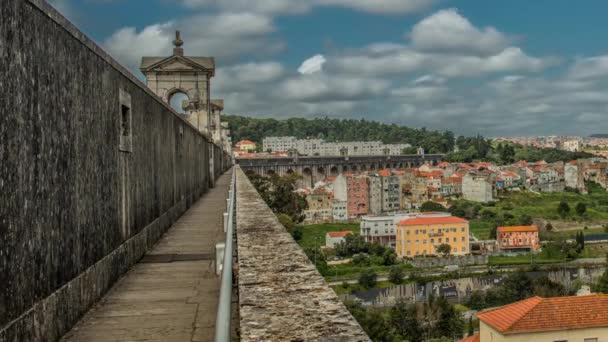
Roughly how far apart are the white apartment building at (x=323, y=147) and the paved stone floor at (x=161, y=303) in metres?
156

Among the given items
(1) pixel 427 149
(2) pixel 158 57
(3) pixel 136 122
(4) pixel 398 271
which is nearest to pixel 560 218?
(4) pixel 398 271

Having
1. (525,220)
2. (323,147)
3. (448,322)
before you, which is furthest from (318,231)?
A: (323,147)

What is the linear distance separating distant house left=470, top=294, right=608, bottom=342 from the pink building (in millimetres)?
72457

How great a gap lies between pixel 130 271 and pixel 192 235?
249 centimetres

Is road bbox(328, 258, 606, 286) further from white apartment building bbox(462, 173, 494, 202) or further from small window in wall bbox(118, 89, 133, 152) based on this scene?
small window in wall bbox(118, 89, 133, 152)

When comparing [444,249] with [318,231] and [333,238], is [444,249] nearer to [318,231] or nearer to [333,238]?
[333,238]

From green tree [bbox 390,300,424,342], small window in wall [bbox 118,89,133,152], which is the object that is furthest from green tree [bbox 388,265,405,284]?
small window in wall [bbox 118,89,133,152]

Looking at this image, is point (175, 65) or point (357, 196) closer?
point (175, 65)

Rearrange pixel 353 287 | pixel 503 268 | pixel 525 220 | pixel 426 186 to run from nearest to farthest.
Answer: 1. pixel 353 287
2. pixel 503 268
3. pixel 525 220
4. pixel 426 186

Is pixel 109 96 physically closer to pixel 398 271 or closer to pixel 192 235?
pixel 192 235

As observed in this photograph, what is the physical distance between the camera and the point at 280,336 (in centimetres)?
209

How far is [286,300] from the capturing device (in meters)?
2.61

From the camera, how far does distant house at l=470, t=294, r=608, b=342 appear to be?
25594 millimetres

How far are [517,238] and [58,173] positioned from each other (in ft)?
273
